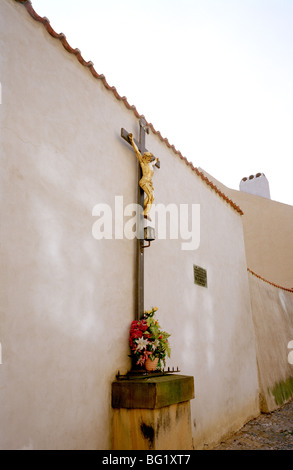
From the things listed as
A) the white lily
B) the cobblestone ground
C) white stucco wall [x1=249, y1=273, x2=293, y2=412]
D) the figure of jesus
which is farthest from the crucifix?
white stucco wall [x1=249, y1=273, x2=293, y2=412]

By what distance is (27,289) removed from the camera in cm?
256

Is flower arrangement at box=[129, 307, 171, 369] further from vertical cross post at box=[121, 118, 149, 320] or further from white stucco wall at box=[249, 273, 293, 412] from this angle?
white stucco wall at box=[249, 273, 293, 412]

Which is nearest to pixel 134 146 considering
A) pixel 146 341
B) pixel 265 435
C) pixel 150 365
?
pixel 146 341

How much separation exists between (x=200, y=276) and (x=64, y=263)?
9.28 ft

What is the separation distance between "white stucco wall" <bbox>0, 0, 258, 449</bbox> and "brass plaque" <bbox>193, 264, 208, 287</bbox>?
0.47 metres

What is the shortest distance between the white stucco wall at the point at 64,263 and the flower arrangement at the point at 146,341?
106mm

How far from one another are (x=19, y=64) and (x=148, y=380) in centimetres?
303

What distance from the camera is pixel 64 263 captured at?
9.60ft

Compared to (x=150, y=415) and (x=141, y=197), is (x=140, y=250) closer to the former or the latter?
(x=141, y=197)

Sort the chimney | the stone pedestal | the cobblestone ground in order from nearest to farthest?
the stone pedestal < the cobblestone ground < the chimney

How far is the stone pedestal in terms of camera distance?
2779mm

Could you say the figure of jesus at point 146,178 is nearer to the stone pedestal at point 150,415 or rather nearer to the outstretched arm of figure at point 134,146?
the outstretched arm of figure at point 134,146

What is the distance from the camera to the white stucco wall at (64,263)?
2477 mm

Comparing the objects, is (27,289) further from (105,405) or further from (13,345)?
(105,405)
